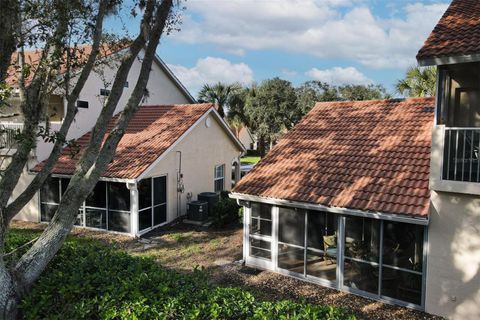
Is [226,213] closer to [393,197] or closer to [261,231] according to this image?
[261,231]

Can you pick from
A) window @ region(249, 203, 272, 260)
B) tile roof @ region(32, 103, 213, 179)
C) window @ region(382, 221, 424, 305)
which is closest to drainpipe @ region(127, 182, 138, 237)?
tile roof @ region(32, 103, 213, 179)

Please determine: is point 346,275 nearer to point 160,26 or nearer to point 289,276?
point 289,276

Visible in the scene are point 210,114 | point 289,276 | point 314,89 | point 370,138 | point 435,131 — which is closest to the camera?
point 435,131

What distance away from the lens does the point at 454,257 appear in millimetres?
9453

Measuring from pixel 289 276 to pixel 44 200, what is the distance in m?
12.3

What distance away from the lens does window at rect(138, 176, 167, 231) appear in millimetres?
17172

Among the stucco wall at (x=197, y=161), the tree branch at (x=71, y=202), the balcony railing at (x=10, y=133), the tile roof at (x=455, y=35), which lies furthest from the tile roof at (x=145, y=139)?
the tile roof at (x=455, y=35)

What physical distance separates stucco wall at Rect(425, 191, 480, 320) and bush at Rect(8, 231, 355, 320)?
4.64 meters

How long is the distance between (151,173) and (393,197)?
1021 centimetres

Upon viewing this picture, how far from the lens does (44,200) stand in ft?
61.4

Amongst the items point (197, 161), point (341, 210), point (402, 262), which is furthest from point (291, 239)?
point (197, 161)

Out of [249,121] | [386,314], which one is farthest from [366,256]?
[249,121]

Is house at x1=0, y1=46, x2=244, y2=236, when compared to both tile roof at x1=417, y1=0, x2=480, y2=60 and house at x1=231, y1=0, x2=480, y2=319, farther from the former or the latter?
tile roof at x1=417, y1=0, x2=480, y2=60

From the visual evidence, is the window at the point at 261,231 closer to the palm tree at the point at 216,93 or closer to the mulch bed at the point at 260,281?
the mulch bed at the point at 260,281
